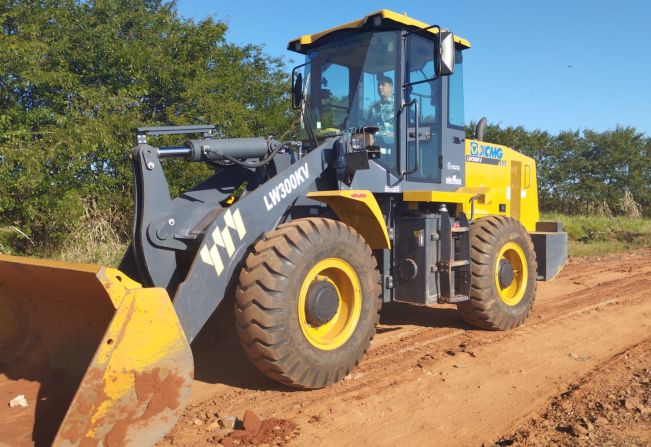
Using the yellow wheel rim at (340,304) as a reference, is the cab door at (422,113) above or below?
above

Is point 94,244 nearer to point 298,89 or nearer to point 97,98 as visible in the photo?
point 97,98

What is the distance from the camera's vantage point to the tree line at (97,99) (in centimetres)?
862

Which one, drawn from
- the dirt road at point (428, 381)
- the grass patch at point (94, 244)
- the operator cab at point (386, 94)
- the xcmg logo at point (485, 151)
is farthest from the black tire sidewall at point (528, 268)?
the grass patch at point (94, 244)

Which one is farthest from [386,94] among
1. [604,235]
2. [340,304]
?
[604,235]

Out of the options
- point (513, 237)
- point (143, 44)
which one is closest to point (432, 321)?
point (513, 237)

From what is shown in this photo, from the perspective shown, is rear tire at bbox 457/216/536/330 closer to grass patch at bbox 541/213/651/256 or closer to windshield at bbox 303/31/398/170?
windshield at bbox 303/31/398/170

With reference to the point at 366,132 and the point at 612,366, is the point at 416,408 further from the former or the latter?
the point at 366,132

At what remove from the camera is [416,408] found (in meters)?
3.80

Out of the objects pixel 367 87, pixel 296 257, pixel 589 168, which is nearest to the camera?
pixel 296 257

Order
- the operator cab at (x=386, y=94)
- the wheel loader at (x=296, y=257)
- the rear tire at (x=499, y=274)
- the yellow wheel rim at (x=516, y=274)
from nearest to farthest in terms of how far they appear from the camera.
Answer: the wheel loader at (x=296, y=257)
the operator cab at (x=386, y=94)
the rear tire at (x=499, y=274)
the yellow wheel rim at (x=516, y=274)

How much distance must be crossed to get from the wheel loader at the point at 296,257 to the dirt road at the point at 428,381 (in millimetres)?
259

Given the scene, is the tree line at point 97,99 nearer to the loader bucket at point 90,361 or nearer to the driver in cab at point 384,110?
the driver in cab at point 384,110

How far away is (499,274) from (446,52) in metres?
2.39

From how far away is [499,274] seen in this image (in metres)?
5.84
